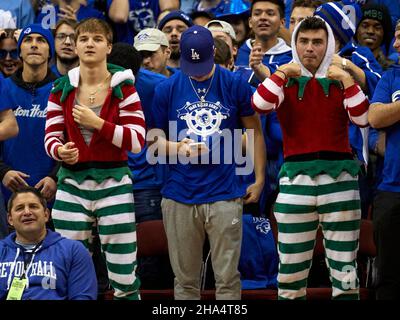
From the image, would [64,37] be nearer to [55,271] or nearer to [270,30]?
[270,30]

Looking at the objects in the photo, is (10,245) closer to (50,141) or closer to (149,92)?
(50,141)

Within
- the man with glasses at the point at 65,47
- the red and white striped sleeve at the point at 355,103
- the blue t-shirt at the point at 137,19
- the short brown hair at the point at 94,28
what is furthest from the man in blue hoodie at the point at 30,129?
the red and white striped sleeve at the point at 355,103

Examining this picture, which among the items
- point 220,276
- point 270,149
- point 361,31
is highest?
point 361,31

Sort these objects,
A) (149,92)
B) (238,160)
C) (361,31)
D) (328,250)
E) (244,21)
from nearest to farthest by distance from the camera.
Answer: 1. (328,250)
2. (238,160)
3. (149,92)
4. (361,31)
5. (244,21)

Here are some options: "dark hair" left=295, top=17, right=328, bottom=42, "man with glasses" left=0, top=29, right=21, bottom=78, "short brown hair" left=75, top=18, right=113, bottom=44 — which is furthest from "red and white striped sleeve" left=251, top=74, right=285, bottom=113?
"man with glasses" left=0, top=29, right=21, bottom=78

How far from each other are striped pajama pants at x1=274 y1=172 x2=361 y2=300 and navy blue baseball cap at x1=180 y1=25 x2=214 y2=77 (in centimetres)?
98

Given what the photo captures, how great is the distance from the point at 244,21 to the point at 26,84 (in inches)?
98.9

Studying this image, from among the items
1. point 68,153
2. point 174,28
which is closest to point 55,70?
point 174,28

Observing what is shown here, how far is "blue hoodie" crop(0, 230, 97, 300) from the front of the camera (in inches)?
299

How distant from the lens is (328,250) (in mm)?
7629

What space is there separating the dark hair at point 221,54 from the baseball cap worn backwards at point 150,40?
2.45ft

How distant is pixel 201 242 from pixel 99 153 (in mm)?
917

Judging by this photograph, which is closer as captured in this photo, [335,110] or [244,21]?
[335,110]

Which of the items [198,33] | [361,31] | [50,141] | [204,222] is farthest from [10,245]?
[361,31]
